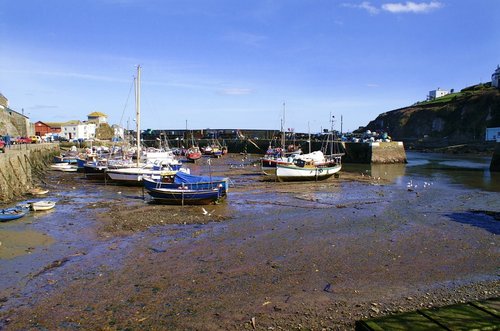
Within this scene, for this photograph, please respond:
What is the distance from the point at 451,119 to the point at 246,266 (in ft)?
352

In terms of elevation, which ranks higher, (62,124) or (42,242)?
(62,124)

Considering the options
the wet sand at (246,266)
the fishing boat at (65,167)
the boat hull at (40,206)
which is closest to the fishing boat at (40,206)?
the boat hull at (40,206)

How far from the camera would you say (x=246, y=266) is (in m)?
12.5

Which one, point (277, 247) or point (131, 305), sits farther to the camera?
point (277, 247)

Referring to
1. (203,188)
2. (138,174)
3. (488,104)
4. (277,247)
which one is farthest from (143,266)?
(488,104)

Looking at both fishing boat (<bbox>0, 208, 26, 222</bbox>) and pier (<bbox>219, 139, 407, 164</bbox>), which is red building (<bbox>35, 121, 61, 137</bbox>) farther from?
fishing boat (<bbox>0, 208, 26, 222</bbox>)

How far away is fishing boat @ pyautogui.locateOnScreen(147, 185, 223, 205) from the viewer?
2370cm

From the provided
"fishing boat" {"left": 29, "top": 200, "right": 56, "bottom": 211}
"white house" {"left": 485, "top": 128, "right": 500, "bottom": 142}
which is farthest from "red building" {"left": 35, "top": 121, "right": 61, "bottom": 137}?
"white house" {"left": 485, "top": 128, "right": 500, "bottom": 142}

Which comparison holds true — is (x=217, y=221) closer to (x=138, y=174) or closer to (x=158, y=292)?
(x=158, y=292)

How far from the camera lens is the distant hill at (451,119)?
94.6 m

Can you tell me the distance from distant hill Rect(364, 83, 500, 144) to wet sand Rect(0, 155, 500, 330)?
269 ft

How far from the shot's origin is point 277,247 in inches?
582

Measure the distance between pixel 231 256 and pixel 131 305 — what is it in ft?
15.2

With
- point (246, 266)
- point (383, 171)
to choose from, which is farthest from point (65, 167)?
point (246, 266)
